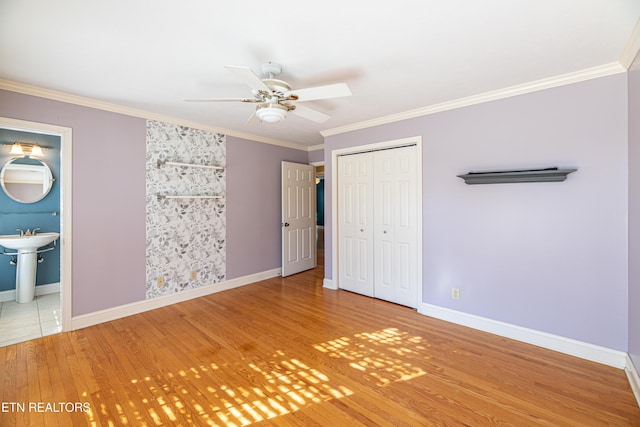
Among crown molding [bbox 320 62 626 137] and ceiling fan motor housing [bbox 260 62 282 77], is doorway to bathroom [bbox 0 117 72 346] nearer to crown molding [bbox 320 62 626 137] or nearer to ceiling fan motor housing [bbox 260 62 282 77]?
ceiling fan motor housing [bbox 260 62 282 77]

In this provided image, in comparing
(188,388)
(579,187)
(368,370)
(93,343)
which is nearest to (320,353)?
(368,370)

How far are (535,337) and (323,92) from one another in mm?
2888

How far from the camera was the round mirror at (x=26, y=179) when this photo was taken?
374 cm

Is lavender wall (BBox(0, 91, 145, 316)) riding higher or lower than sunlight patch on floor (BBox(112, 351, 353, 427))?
higher

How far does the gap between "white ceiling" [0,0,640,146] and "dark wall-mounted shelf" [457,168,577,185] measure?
0.82 meters

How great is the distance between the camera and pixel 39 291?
13.2 ft

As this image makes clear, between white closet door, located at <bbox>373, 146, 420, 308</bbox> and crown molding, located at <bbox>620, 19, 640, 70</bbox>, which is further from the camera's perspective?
white closet door, located at <bbox>373, 146, 420, 308</bbox>

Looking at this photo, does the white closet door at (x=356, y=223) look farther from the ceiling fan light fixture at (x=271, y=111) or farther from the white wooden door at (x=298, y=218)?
the ceiling fan light fixture at (x=271, y=111)

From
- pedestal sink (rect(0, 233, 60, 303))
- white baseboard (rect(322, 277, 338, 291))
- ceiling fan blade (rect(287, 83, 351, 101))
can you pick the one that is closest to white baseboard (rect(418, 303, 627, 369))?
white baseboard (rect(322, 277, 338, 291))

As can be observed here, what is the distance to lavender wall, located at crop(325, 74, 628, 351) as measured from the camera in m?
2.35

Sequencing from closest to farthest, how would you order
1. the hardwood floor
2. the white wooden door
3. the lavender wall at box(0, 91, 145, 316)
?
the hardwood floor → the lavender wall at box(0, 91, 145, 316) → the white wooden door

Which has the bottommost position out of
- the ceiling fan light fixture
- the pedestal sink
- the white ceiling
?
the pedestal sink

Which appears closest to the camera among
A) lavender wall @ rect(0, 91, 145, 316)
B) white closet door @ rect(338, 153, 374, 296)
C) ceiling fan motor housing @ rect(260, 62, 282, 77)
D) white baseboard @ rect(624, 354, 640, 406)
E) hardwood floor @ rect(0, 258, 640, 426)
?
hardwood floor @ rect(0, 258, 640, 426)

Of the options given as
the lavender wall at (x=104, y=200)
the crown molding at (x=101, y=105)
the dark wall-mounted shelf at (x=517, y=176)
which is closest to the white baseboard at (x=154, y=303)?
the lavender wall at (x=104, y=200)
